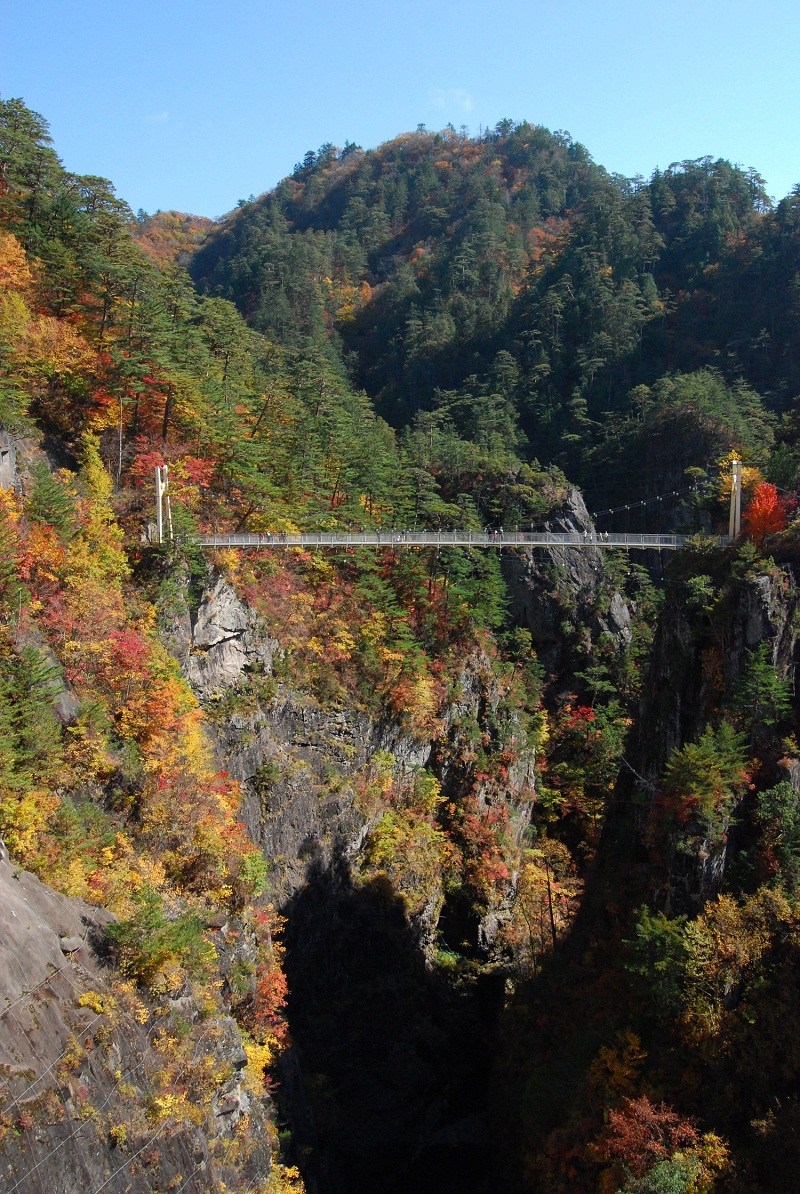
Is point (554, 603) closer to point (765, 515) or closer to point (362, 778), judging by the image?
point (765, 515)

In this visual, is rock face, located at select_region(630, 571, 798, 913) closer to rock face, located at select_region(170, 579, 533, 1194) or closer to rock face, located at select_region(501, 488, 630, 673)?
rock face, located at select_region(170, 579, 533, 1194)

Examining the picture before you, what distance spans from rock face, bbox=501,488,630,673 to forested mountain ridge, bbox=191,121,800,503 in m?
11.4

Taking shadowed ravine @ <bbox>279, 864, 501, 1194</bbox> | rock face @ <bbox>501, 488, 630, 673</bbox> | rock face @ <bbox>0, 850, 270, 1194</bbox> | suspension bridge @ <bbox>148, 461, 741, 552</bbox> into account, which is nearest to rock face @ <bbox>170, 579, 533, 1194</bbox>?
shadowed ravine @ <bbox>279, 864, 501, 1194</bbox>

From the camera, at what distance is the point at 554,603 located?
41.2 meters

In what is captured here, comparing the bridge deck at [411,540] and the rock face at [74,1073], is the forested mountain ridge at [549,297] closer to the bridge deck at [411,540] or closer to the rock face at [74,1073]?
the bridge deck at [411,540]

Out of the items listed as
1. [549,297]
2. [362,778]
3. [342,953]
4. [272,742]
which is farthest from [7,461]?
[549,297]

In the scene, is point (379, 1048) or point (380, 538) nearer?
point (379, 1048)

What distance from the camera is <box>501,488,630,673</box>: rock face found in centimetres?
4125

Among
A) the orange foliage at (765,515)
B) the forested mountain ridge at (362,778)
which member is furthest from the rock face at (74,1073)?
the orange foliage at (765,515)

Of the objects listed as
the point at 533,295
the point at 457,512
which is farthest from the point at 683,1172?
the point at 533,295

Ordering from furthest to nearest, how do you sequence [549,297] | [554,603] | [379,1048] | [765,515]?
[549,297], [554,603], [379,1048], [765,515]

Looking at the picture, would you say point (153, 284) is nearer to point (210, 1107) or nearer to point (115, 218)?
point (115, 218)

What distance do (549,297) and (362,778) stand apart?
4331 centimetres

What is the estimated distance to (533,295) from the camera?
211 feet
